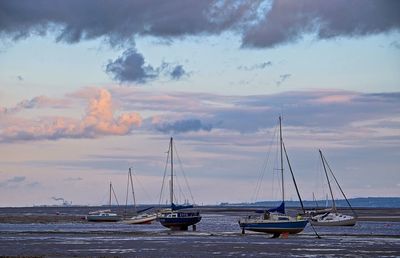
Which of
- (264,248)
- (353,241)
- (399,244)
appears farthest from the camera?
(353,241)

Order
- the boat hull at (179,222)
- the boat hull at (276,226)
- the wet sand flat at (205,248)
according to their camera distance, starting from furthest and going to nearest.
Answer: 1. the boat hull at (179,222)
2. the boat hull at (276,226)
3. the wet sand flat at (205,248)

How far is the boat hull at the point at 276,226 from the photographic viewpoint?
83.4 meters

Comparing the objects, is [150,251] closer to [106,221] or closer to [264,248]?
[264,248]

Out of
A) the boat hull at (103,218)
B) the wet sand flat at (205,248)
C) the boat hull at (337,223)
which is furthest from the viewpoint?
the boat hull at (103,218)

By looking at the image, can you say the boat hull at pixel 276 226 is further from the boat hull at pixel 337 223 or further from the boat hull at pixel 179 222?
the boat hull at pixel 337 223

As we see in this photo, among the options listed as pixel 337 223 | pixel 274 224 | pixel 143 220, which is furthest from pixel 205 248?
pixel 143 220

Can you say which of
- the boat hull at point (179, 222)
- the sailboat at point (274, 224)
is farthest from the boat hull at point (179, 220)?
the sailboat at point (274, 224)

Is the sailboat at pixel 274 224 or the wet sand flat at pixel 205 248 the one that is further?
the sailboat at pixel 274 224

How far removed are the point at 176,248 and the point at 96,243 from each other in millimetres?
9776

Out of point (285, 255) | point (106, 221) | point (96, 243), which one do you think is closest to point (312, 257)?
point (285, 255)

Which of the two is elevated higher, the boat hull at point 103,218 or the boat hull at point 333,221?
the boat hull at point 103,218

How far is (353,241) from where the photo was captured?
74750 mm

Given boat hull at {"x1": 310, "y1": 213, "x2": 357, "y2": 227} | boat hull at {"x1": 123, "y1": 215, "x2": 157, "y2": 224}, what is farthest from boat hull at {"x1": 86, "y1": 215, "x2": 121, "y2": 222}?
boat hull at {"x1": 310, "y1": 213, "x2": 357, "y2": 227}

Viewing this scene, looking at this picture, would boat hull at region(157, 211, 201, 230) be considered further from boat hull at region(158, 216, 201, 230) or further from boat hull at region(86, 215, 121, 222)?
boat hull at region(86, 215, 121, 222)
